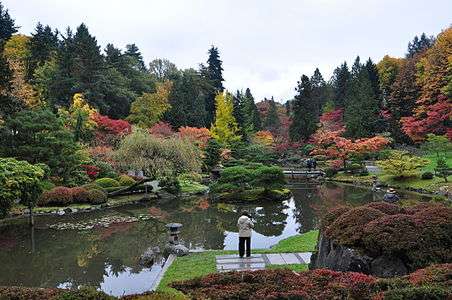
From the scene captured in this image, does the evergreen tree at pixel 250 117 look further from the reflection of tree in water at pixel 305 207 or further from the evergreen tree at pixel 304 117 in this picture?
the reflection of tree in water at pixel 305 207

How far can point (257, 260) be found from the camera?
11562 mm

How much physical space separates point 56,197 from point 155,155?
20.1ft

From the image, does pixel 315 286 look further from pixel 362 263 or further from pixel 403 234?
pixel 403 234

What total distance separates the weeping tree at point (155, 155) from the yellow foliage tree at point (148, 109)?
15.3 m

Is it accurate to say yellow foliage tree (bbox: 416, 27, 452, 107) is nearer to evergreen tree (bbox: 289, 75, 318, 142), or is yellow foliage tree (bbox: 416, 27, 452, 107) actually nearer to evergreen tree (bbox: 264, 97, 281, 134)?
evergreen tree (bbox: 289, 75, 318, 142)

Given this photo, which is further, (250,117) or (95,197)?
(250,117)

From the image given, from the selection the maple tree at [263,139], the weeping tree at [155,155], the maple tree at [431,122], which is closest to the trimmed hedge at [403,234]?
the weeping tree at [155,155]

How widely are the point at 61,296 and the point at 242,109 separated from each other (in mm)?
48678

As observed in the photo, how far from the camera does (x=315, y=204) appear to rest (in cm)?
2488

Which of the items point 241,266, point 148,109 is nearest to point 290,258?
point 241,266

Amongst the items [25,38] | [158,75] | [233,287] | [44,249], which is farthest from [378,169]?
[158,75]

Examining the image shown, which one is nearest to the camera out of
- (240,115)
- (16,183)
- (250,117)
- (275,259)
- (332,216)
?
(332,216)

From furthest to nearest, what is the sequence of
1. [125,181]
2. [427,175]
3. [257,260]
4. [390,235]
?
1. [427,175]
2. [125,181]
3. [257,260]
4. [390,235]

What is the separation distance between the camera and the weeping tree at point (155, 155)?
25.7 m
